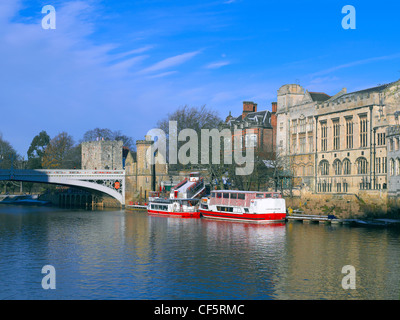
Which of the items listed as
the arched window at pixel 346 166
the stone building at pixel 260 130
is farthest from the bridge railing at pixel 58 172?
the arched window at pixel 346 166

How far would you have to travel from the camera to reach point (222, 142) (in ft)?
267

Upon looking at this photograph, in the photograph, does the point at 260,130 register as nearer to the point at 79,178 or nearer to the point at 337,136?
the point at 337,136

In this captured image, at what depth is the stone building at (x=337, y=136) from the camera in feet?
206

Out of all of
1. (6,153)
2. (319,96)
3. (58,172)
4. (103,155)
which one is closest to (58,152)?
(6,153)

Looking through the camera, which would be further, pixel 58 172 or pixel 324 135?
pixel 58 172

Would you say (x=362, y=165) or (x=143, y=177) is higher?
(x=362, y=165)

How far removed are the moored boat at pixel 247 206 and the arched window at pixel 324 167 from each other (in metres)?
12.3

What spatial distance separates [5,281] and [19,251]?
10.4m

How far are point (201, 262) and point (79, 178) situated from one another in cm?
5954

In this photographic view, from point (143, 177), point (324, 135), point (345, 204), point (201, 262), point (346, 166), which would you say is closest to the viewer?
point (201, 262)

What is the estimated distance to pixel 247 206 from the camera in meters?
62.0
